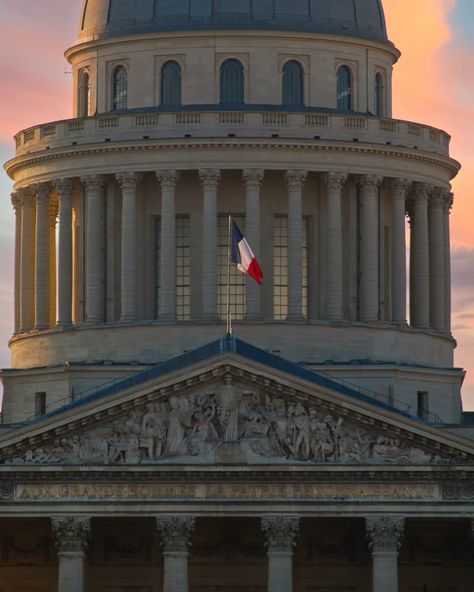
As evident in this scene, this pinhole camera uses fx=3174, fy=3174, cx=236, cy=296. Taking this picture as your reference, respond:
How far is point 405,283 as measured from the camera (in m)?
132

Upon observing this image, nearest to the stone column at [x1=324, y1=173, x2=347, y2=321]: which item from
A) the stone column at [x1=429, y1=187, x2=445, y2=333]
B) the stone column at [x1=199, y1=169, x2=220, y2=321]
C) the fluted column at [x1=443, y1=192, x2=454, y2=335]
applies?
the stone column at [x1=199, y1=169, x2=220, y2=321]

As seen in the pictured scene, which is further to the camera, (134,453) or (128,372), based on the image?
→ (128,372)

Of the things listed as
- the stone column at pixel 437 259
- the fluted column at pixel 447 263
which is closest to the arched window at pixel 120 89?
the stone column at pixel 437 259

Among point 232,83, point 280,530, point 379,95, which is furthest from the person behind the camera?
point 379,95

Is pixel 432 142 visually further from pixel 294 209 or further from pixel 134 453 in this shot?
pixel 134 453

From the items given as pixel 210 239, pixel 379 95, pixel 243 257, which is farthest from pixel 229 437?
pixel 379 95

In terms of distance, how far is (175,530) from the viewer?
114 metres

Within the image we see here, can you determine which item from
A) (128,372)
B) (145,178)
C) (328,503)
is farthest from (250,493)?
(145,178)

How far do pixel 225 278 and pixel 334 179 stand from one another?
6063 millimetres

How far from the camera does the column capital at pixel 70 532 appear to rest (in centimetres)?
11388

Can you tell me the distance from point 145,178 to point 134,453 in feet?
66.8

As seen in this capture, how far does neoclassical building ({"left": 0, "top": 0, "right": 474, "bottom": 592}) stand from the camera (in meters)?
120

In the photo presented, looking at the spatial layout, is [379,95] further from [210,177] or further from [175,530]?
[175,530]

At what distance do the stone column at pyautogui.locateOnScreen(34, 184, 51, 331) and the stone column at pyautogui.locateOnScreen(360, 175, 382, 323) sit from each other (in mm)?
13314
